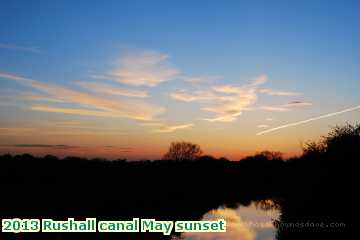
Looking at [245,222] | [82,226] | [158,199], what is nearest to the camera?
[82,226]

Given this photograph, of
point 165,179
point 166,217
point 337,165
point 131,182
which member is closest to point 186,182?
point 165,179

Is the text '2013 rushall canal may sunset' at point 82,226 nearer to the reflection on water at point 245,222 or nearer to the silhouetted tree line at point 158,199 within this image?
the silhouetted tree line at point 158,199

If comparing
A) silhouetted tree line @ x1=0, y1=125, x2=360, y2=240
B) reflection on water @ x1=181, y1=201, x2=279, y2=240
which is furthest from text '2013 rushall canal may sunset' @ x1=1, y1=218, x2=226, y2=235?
reflection on water @ x1=181, y1=201, x2=279, y2=240

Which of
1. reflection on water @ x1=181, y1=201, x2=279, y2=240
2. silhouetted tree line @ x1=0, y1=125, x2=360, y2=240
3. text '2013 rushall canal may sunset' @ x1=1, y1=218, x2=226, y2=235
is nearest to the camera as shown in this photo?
text '2013 rushall canal may sunset' @ x1=1, y1=218, x2=226, y2=235

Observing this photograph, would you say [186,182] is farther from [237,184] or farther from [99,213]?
[99,213]

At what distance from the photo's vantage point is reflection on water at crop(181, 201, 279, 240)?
29.9 meters

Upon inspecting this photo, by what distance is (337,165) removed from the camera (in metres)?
26.2

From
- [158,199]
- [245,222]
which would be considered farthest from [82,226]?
[158,199]

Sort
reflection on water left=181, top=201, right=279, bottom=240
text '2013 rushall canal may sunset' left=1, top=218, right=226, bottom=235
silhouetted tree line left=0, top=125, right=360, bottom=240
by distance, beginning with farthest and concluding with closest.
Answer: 1. reflection on water left=181, top=201, right=279, bottom=240
2. silhouetted tree line left=0, top=125, right=360, bottom=240
3. text '2013 rushall canal may sunset' left=1, top=218, right=226, bottom=235

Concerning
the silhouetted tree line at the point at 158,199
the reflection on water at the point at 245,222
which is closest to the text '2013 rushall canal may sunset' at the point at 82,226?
the silhouetted tree line at the point at 158,199

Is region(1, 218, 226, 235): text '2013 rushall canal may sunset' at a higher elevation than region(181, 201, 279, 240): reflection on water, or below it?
higher

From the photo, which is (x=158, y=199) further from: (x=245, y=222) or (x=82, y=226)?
(x=82, y=226)

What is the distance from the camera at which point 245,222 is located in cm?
3984

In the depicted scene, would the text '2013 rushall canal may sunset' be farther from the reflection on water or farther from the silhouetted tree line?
the reflection on water
